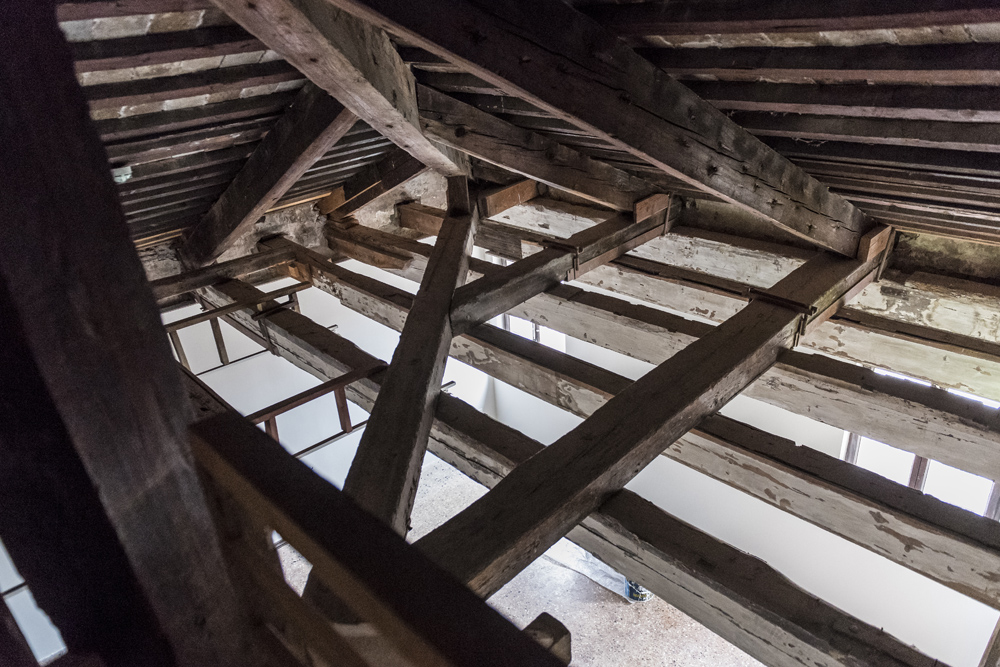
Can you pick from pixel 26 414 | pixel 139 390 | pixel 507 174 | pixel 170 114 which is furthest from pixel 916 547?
pixel 507 174

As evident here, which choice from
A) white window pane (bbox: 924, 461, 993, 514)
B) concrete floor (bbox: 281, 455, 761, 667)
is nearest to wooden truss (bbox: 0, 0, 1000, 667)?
white window pane (bbox: 924, 461, 993, 514)

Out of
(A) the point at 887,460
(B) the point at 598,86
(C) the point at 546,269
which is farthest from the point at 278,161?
(A) the point at 887,460

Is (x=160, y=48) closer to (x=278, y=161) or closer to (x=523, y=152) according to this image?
(x=278, y=161)

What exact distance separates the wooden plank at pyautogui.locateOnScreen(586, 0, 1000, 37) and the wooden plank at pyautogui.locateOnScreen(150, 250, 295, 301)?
3636 millimetres

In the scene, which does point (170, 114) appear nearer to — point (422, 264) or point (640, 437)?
point (422, 264)

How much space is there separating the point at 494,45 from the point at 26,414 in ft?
4.76

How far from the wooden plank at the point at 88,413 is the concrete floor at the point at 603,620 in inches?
244

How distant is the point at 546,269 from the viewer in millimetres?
3654

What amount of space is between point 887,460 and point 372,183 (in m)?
5.48

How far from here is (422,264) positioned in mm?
4855

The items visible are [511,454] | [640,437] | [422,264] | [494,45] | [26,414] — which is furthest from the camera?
[422,264]

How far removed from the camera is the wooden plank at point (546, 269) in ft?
10.5

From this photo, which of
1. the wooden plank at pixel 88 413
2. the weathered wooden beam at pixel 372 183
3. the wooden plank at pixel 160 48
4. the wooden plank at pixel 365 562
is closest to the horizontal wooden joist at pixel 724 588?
the wooden plank at pixel 88 413

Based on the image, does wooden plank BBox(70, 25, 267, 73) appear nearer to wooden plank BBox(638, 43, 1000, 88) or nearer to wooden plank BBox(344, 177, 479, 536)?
wooden plank BBox(344, 177, 479, 536)
